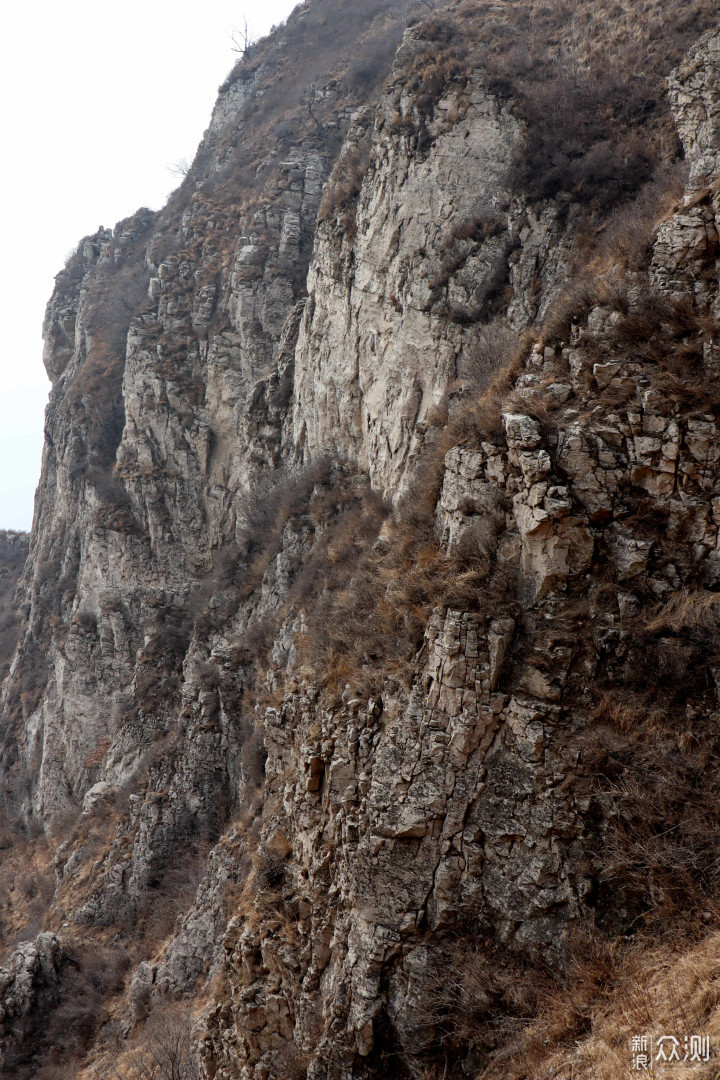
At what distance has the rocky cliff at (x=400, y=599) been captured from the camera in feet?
28.0

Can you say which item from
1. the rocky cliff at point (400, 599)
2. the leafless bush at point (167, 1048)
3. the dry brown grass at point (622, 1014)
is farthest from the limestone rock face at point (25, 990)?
the dry brown grass at point (622, 1014)

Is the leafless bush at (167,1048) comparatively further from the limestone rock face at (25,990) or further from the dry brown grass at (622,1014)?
the dry brown grass at (622,1014)

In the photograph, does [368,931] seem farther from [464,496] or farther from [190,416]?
[190,416]

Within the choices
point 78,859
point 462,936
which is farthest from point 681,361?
point 78,859

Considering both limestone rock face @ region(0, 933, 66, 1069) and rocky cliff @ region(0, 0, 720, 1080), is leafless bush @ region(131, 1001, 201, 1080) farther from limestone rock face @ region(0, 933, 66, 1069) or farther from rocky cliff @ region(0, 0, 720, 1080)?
limestone rock face @ region(0, 933, 66, 1069)

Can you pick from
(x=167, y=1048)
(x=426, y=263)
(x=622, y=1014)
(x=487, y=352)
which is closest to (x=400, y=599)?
(x=622, y=1014)

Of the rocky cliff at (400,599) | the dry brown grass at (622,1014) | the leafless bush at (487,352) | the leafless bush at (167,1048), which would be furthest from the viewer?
the leafless bush at (487,352)

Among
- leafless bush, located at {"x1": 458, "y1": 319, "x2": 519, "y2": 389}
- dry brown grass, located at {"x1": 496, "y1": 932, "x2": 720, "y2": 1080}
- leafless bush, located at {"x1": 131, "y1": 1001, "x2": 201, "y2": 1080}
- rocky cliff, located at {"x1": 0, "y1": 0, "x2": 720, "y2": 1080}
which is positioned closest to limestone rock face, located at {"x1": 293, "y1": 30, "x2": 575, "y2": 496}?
rocky cliff, located at {"x1": 0, "y1": 0, "x2": 720, "y2": 1080}

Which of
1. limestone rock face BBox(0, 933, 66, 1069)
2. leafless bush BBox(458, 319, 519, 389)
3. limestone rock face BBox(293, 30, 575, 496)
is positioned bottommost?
limestone rock face BBox(0, 933, 66, 1069)

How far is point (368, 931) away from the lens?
9.07m

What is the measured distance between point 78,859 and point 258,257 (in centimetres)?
3189

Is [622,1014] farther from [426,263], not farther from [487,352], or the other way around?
[426,263]

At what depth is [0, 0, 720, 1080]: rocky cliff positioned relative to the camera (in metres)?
8.52

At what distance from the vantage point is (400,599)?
1105 cm
